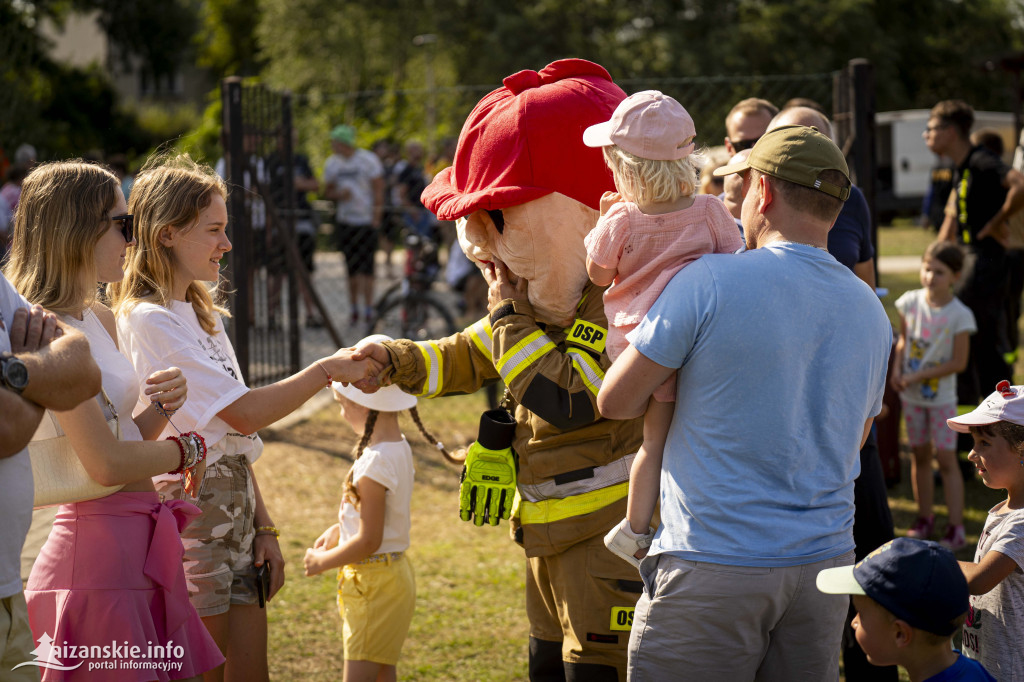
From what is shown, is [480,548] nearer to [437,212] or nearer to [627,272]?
[437,212]

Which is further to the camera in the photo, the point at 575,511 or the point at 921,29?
the point at 921,29

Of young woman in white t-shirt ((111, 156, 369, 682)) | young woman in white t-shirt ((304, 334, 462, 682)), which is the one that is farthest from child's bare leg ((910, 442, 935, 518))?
young woman in white t-shirt ((111, 156, 369, 682))

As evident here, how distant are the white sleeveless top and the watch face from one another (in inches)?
17.1

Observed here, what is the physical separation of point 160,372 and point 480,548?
10.8ft

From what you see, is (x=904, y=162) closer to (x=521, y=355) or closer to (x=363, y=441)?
(x=363, y=441)

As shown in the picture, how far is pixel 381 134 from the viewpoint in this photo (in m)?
17.5

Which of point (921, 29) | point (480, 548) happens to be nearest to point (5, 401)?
point (480, 548)

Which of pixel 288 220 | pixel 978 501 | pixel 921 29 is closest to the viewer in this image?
pixel 978 501

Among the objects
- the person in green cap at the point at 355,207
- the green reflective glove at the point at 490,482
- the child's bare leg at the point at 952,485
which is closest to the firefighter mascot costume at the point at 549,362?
the green reflective glove at the point at 490,482

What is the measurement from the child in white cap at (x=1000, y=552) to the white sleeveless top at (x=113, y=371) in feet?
7.32

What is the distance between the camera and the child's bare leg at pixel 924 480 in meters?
5.42

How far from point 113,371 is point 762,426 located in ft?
5.18

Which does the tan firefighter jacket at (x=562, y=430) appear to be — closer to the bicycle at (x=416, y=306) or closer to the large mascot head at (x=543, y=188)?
the large mascot head at (x=543, y=188)

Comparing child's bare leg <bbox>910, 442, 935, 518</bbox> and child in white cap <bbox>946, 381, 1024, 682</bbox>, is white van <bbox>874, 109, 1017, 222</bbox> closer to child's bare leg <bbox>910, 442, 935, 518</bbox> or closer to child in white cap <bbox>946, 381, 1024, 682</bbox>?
child's bare leg <bbox>910, 442, 935, 518</bbox>
